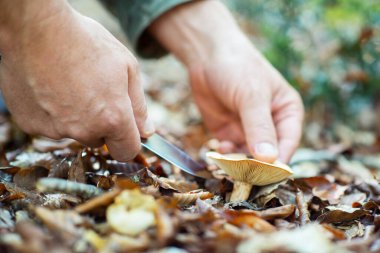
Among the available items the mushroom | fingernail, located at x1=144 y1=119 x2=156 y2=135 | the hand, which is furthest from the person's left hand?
fingernail, located at x1=144 y1=119 x2=156 y2=135

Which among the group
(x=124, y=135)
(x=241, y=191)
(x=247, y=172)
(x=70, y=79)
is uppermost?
(x=70, y=79)

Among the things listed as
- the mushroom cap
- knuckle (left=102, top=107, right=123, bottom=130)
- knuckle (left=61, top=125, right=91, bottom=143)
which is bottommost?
the mushroom cap

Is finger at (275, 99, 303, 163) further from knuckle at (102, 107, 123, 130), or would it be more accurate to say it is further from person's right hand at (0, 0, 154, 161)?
knuckle at (102, 107, 123, 130)

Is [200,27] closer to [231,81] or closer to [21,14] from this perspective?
[231,81]

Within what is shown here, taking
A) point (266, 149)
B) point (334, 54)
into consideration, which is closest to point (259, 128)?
point (266, 149)

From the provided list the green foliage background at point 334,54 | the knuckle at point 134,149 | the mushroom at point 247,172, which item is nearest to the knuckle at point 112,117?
the knuckle at point 134,149

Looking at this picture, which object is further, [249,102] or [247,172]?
[249,102]

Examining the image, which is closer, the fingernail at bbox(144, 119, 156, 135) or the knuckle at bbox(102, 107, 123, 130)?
the knuckle at bbox(102, 107, 123, 130)
